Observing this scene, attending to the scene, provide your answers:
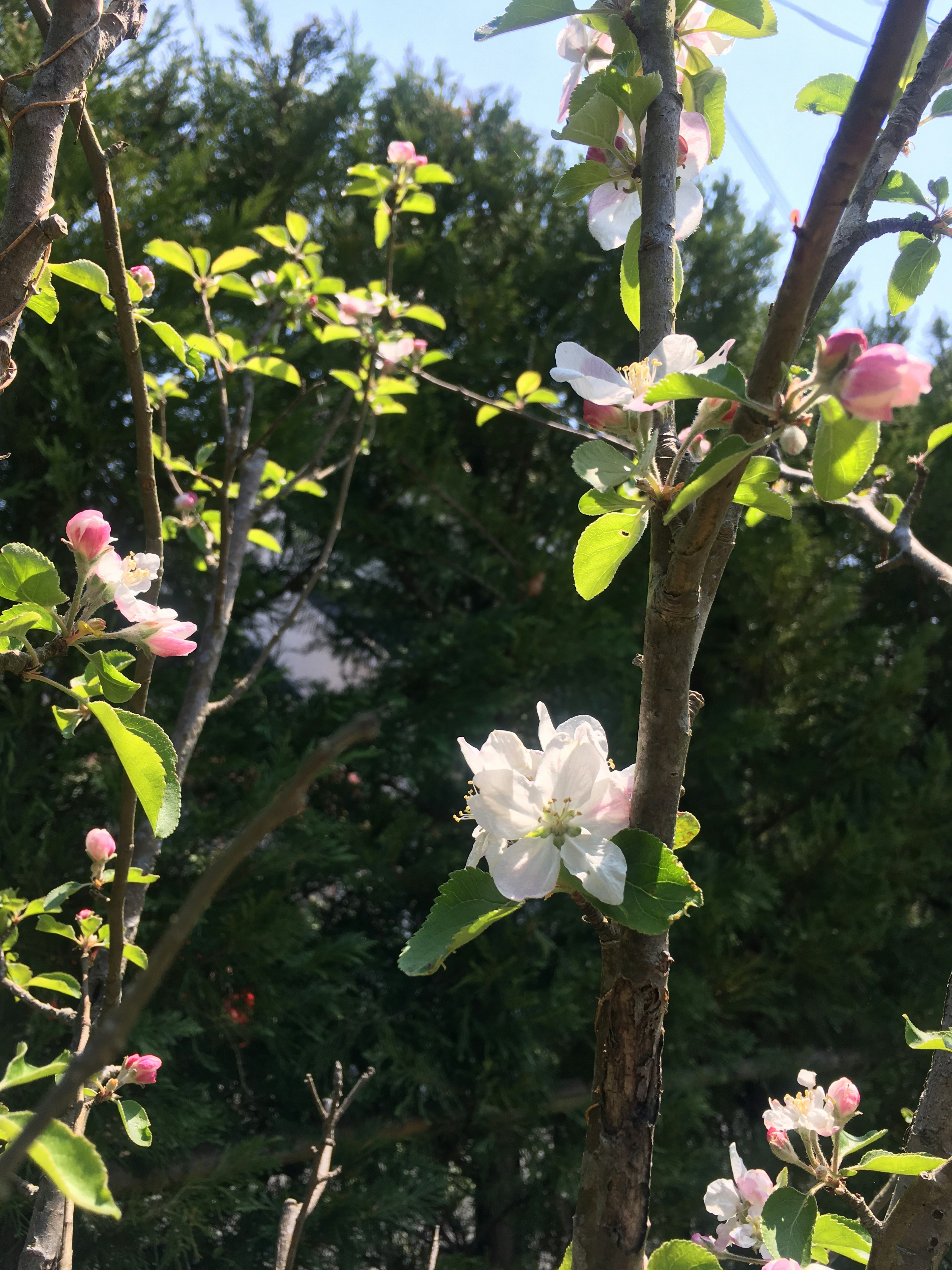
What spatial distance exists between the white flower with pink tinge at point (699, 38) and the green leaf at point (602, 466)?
1.30 feet

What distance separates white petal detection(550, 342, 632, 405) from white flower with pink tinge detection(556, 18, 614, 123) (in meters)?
0.24

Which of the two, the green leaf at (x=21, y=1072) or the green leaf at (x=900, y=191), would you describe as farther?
the green leaf at (x=900, y=191)

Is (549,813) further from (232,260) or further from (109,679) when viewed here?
(232,260)

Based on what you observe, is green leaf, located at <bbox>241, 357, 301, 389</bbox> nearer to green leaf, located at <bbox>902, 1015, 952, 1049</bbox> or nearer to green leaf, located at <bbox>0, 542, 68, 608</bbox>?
green leaf, located at <bbox>0, 542, 68, 608</bbox>

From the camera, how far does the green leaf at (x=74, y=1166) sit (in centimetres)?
33

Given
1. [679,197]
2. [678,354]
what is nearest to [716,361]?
[678,354]

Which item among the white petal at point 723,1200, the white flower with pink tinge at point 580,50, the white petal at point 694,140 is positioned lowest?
the white petal at point 723,1200

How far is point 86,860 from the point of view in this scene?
208 cm

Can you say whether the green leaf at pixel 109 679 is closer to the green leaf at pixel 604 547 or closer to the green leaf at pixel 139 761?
the green leaf at pixel 139 761

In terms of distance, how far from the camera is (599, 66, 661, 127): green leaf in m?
0.54

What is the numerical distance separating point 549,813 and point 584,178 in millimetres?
437

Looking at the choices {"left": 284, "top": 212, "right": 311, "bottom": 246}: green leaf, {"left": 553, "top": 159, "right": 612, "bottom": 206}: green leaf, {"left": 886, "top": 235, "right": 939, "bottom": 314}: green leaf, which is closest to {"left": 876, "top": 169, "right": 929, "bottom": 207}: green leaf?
{"left": 886, "top": 235, "right": 939, "bottom": 314}: green leaf

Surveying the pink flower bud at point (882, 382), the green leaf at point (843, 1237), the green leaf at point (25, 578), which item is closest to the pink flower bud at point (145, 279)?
the green leaf at point (25, 578)

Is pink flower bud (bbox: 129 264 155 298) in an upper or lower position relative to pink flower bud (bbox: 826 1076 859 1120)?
upper
